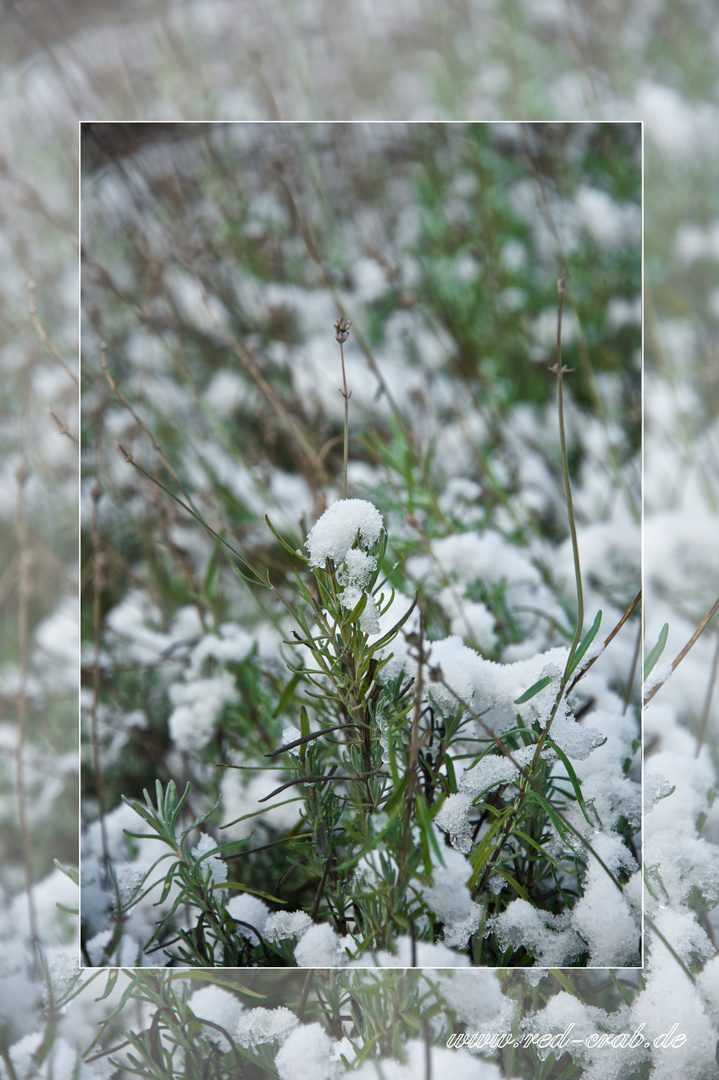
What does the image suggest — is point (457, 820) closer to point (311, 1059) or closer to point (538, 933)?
point (538, 933)

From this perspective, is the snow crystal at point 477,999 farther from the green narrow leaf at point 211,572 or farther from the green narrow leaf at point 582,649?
the green narrow leaf at point 211,572

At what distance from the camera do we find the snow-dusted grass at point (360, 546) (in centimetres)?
57

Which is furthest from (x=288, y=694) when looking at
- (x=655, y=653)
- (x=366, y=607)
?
(x=655, y=653)

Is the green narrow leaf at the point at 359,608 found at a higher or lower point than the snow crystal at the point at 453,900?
higher

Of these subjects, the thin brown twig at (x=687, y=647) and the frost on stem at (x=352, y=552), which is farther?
the thin brown twig at (x=687, y=647)

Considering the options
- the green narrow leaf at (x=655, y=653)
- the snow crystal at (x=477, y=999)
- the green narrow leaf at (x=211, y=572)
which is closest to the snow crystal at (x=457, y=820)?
the snow crystal at (x=477, y=999)

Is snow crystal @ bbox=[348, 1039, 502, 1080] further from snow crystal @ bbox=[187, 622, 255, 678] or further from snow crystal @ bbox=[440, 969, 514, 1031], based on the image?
snow crystal @ bbox=[187, 622, 255, 678]

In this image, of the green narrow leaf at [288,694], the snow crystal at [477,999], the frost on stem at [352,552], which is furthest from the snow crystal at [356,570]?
the snow crystal at [477,999]

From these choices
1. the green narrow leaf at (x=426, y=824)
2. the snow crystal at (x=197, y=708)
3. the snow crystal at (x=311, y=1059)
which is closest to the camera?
the green narrow leaf at (x=426, y=824)

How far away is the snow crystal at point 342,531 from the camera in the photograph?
523 millimetres

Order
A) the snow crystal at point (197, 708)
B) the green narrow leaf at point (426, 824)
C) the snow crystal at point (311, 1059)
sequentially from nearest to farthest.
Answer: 1. the green narrow leaf at point (426, 824)
2. the snow crystal at point (311, 1059)
3. the snow crystal at point (197, 708)

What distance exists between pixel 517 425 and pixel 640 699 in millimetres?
314

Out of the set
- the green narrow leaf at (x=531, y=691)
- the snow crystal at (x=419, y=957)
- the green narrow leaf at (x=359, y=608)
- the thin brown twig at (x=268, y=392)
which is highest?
the thin brown twig at (x=268, y=392)

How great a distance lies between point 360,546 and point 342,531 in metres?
0.02
